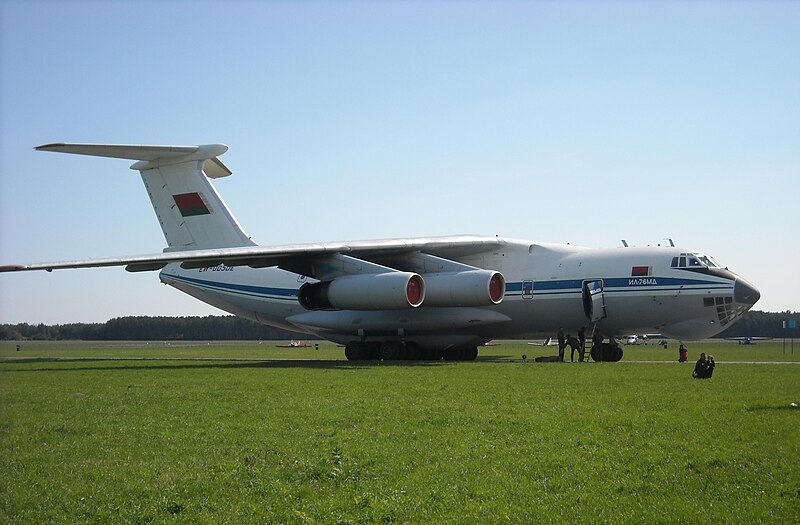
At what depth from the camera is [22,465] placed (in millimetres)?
6086

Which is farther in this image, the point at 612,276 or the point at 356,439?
the point at 612,276

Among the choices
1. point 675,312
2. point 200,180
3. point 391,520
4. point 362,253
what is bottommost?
point 391,520

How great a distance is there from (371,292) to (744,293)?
8077mm

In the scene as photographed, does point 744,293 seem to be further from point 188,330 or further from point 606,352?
point 188,330

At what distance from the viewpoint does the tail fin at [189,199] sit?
23.0 metres

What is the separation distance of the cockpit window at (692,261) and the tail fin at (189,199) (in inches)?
434

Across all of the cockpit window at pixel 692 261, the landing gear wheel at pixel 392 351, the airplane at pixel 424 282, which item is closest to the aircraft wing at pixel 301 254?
the airplane at pixel 424 282

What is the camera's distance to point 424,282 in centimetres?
1961

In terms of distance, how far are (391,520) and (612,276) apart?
50.9 feet

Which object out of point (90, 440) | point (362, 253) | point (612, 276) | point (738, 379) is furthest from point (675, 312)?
point (90, 440)

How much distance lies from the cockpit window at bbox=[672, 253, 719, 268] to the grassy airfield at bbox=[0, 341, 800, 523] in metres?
Answer: 8.33

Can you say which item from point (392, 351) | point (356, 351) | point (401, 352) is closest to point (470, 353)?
point (401, 352)

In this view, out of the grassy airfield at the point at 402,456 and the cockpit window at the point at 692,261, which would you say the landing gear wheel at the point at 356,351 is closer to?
the cockpit window at the point at 692,261

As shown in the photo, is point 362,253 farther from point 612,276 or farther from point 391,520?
point 391,520
